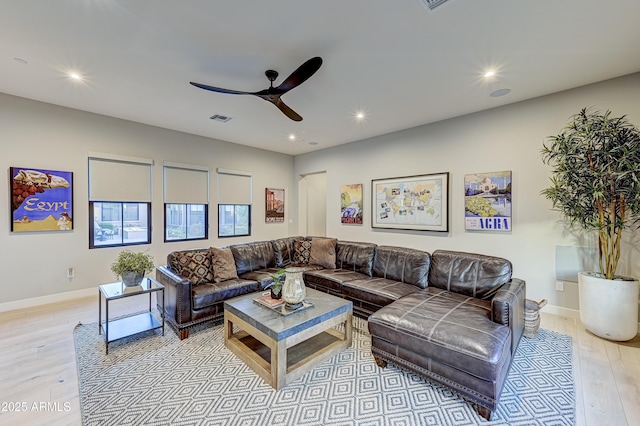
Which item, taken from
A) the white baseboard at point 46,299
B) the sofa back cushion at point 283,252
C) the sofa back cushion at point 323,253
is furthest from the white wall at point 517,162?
the white baseboard at point 46,299

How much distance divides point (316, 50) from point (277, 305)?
249cm

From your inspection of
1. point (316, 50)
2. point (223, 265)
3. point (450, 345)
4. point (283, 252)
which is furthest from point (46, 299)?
point (450, 345)

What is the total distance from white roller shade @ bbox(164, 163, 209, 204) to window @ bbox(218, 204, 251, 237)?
51cm

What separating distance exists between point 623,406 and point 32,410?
168 inches

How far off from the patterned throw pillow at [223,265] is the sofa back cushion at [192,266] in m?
0.07

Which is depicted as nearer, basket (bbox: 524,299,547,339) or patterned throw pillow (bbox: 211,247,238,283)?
basket (bbox: 524,299,547,339)

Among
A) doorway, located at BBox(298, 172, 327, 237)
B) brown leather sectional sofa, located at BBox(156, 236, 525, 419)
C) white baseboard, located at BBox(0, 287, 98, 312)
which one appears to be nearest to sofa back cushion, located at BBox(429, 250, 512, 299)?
brown leather sectional sofa, located at BBox(156, 236, 525, 419)

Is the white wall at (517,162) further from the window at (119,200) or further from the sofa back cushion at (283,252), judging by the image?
the window at (119,200)

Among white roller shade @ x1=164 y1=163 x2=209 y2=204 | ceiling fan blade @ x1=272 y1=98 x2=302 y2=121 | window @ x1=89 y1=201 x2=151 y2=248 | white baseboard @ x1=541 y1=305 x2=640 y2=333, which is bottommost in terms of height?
white baseboard @ x1=541 y1=305 x2=640 y2=333

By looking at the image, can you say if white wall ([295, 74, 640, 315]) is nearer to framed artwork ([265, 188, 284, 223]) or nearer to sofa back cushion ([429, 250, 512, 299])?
sofa back cushion ([429, 250, 512, 299])

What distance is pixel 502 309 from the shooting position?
84.4 inches

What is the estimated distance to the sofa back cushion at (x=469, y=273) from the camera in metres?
2.87

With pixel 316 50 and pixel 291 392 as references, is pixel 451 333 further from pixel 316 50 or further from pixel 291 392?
pixel 316 50

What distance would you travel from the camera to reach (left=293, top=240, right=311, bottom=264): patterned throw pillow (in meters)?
4.64
